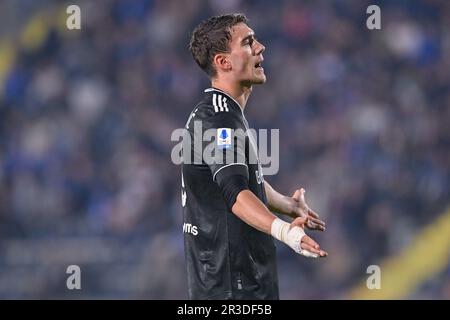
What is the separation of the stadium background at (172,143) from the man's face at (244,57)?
5169mm

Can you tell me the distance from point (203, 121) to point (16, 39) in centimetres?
742

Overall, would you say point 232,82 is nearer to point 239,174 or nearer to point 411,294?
point 239,174

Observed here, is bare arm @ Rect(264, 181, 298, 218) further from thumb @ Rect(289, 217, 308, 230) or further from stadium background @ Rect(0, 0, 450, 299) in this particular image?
stadium background @ Rect(0, 0, 450, 299)

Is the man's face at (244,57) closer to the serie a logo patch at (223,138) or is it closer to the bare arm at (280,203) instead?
the serie a logo patch at (223,138)

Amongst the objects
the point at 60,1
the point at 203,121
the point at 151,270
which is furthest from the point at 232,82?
the point at 60,1

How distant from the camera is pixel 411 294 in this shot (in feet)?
31.3

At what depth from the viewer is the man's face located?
15.1 feet

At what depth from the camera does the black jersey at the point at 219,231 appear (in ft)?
14.3

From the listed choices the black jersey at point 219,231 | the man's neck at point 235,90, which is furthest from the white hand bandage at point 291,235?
the man's neck at point 235,90

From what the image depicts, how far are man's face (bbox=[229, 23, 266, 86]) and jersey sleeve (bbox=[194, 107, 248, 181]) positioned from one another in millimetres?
311

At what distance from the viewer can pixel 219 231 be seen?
436 cm

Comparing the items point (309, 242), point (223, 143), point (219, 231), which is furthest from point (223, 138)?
point (309, 242)

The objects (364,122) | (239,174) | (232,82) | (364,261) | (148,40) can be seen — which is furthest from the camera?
(148,40)

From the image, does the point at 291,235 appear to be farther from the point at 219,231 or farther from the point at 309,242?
the point at 219,231
